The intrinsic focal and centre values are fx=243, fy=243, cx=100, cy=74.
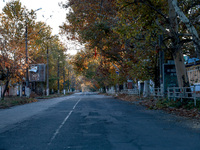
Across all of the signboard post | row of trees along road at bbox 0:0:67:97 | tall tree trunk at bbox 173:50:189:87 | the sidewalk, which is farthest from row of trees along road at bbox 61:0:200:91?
the sidewalk

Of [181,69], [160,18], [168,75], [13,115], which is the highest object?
[160,18]

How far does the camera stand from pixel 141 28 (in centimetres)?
1742

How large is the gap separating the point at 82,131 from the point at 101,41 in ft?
73.5

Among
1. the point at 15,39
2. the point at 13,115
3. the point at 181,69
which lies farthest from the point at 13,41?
the point at 181,69

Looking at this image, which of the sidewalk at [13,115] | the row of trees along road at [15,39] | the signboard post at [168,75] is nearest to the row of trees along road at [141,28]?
the signboard post at [168,75]

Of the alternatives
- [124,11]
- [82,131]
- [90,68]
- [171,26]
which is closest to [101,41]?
[124,11]

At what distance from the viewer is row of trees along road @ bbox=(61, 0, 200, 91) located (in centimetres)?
1606

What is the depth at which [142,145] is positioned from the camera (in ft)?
20.7

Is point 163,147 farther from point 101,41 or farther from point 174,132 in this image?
point 101,41

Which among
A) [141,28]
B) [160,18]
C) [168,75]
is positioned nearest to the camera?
[141,28]

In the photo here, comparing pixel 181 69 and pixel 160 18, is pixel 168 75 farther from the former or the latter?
pixel 160 18

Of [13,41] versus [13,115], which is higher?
[13,41]

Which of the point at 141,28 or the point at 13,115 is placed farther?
the point at 141,28

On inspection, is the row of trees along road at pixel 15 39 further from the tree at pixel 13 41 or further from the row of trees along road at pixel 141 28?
the row of trees along road at pixel 141 28
